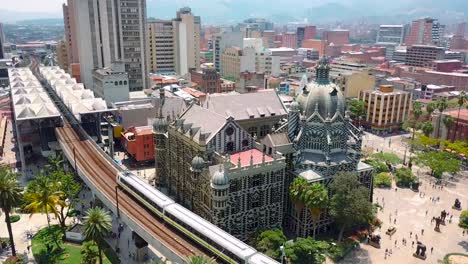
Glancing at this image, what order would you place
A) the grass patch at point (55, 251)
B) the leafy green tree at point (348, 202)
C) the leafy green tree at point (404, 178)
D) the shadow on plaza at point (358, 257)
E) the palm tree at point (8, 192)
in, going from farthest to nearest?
the leafy green tree at point (404, 178)
the leafy green tree at point (348, 202)
the shadow on plaza at point (358, 257)
the grass patch at point (55, 251)
the palm tree at point (8, 192)

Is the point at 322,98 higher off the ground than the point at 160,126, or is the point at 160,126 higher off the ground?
the point at 322,98

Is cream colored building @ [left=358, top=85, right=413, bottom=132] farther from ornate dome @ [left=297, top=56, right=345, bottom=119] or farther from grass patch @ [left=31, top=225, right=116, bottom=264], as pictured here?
grass patch @ [left=31, top=225, right=116, bottom=264]

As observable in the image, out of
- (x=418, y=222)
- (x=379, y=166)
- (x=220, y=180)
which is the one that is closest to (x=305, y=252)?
(x=220, y=180)

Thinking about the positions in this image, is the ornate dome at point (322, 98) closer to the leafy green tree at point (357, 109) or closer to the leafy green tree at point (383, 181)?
the leafy green tree at point (383, 181)

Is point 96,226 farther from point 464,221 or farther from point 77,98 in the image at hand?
point 77,98

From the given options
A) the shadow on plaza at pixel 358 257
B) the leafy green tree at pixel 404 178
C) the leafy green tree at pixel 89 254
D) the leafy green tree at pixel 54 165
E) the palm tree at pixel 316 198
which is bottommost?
the shadow on plaza at pixel 358 257

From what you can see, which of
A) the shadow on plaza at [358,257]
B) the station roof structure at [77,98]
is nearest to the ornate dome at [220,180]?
the shadow on plaza at [358,257]
